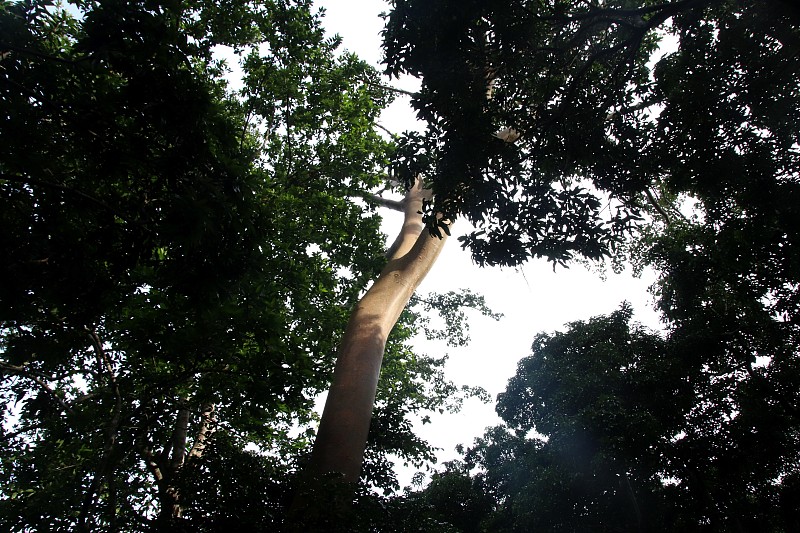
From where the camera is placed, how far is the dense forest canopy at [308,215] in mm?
3199

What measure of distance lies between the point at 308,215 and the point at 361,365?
2.40 metres

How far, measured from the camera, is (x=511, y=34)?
4504mm

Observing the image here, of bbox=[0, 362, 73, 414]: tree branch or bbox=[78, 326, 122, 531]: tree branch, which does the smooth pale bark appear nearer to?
bbox=[78, 326, 122, 531]: tree branch

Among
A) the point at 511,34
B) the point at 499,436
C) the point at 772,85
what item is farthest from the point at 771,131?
the point at 499,436

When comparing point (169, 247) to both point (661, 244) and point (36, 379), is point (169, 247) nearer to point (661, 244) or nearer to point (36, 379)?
point (36, 379)

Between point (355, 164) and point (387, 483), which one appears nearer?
point (387, 483)

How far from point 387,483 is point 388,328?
193 cm

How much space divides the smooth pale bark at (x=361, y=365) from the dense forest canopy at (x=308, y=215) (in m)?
0.41

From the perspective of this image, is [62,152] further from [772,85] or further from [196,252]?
[772,85]

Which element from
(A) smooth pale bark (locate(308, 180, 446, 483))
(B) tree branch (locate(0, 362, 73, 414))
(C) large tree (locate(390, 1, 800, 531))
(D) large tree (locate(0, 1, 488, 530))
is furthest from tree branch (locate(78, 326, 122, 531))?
(C) large tree (locate(390, 1, 800, 531))

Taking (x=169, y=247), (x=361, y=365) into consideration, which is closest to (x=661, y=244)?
(x=361, y=365)

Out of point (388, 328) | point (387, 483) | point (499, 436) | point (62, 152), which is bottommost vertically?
point (387, 483)

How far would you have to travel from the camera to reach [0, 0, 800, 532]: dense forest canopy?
3199 millimetres

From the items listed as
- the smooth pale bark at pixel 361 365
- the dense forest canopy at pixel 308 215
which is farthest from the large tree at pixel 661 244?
the smooth pale bark at pixel 361 365
